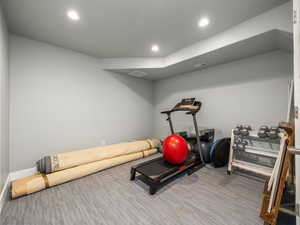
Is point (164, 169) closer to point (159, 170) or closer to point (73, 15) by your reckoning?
point (159, 170)

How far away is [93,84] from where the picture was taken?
11.0ft

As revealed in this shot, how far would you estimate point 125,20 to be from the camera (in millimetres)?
2037

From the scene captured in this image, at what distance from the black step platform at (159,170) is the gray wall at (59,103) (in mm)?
1710

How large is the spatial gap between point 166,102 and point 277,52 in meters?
2.99

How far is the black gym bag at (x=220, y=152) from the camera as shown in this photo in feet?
8.71

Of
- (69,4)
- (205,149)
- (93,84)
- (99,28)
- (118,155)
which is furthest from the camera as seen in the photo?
(93,84)

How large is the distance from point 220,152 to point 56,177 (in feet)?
10.6

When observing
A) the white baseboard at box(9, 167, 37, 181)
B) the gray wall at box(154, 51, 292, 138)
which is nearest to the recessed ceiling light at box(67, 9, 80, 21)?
the white baseboard at box(9, 167, 37, 181)

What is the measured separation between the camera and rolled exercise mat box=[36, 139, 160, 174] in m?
2.25

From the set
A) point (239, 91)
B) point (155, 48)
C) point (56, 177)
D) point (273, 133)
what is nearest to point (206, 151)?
point (273, 133)

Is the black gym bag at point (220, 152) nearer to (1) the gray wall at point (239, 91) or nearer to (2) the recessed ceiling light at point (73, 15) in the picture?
(1) the gray wall at point (239, 91)

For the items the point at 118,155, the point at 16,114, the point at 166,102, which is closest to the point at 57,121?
the point at 16,114

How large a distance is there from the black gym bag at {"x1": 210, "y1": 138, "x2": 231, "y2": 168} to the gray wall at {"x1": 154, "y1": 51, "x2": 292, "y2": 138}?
1.70 ft

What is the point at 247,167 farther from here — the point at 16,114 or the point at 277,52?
the point at 16,114
